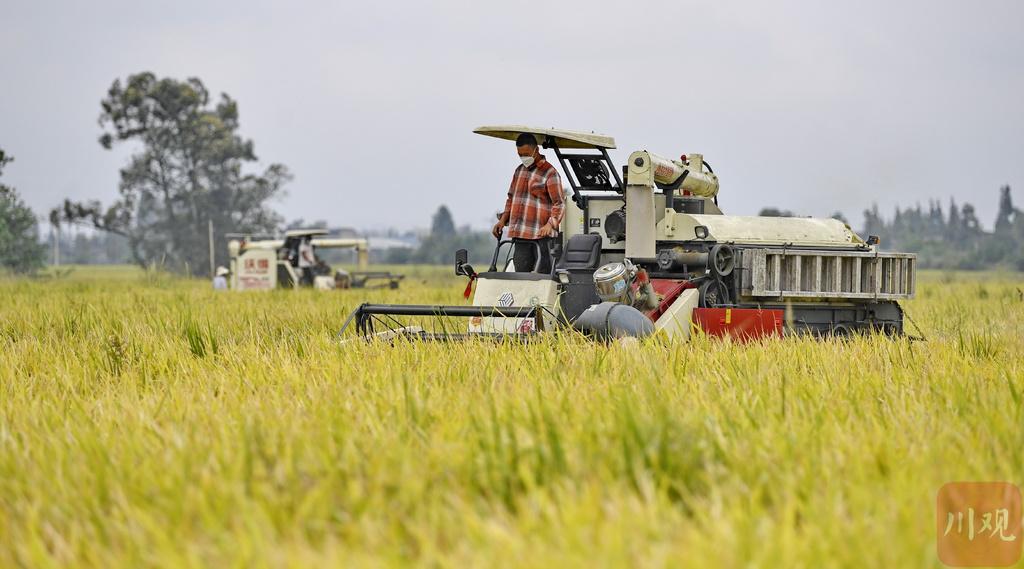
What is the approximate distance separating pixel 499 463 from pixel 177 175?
60.2m

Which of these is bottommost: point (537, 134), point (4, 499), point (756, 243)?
point (4, 499)

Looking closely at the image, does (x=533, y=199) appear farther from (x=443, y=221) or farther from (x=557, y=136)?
(x=443, y=221)

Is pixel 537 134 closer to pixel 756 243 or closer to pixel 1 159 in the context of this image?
pixel 756 243

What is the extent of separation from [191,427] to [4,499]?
93cm

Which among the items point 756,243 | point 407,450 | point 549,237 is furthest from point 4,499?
point 756,243

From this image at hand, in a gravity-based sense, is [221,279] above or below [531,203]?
below

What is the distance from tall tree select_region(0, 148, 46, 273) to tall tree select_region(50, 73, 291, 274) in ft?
16.0

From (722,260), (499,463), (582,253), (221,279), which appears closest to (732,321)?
(722,260)

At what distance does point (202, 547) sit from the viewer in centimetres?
346

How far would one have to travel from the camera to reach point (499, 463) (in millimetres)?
4086

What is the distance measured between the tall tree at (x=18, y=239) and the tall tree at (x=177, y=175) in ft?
16.0

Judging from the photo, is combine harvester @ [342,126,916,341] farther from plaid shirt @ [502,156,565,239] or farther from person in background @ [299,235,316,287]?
person in background @ [299,235,316,287]

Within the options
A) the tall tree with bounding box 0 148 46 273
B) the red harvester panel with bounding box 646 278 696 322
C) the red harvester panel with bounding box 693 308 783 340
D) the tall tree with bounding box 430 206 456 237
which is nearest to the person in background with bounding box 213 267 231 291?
the tall tree with bounding box 0 148 46 273

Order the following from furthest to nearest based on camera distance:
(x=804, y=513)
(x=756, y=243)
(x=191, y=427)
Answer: (x=756, y=243), (x=191, y=427), (x=804, y=513)
